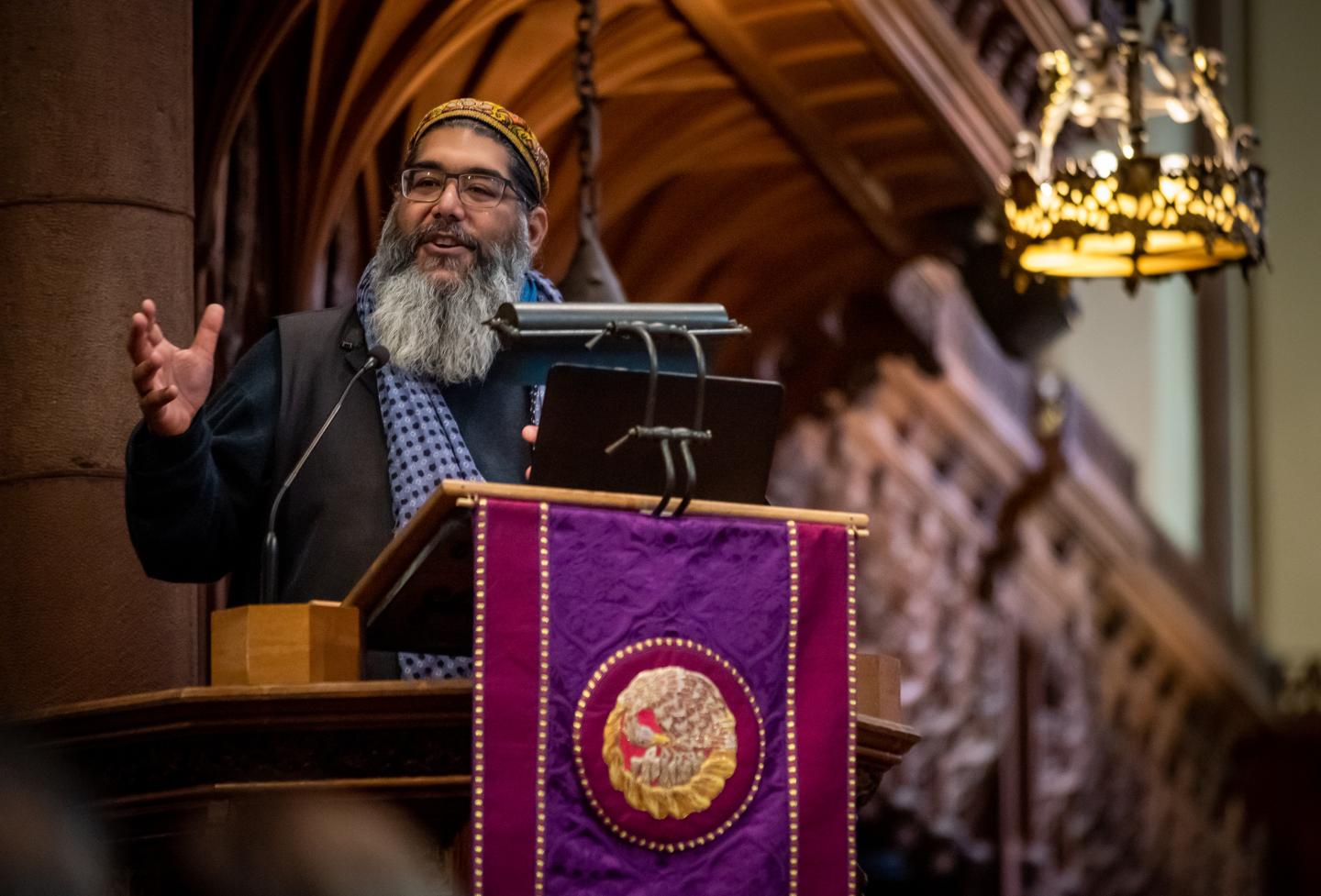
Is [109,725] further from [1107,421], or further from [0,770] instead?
[1107,421]

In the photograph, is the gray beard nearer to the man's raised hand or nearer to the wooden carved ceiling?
the man's raised hand

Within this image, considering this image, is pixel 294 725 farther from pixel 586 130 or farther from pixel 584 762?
pixel 586 130

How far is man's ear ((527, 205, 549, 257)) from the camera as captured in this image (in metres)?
3.97

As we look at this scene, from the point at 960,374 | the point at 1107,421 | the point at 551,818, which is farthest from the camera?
the point at 1107,421

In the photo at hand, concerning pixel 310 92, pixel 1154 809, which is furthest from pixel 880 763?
pixel 1154 809

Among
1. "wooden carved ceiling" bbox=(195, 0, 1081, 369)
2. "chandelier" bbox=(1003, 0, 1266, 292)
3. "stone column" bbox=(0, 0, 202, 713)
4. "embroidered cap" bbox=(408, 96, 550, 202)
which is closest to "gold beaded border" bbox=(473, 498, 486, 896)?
"embroidered cap" bbox=(408, 96, 550, 202)

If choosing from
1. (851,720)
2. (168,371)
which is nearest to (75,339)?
(168,371)

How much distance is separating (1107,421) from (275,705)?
12.1 metres

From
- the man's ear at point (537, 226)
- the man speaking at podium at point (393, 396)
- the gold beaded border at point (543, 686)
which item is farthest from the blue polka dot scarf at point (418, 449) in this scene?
the gold beaded border at point (543, 686)

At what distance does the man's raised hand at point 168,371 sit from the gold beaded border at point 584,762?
654 millimetres

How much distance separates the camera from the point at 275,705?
10.0 ft

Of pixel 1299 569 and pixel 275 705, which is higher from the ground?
pixel 1299 569

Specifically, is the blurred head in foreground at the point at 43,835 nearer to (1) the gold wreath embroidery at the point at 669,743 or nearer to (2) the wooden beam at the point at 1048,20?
(1) the gold wreath embroidery at the point at 669,743

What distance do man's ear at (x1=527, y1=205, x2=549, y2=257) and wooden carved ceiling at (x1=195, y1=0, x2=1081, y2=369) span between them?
71.2 inches
